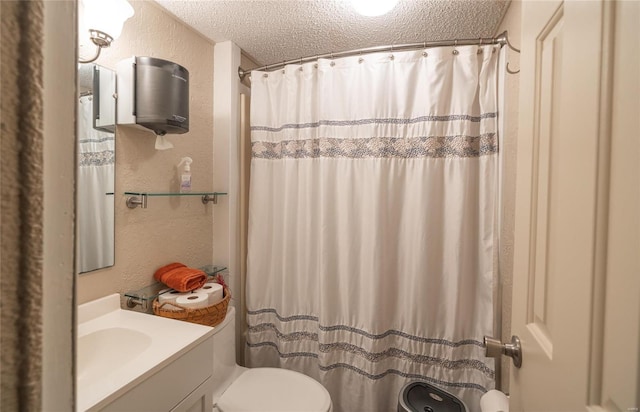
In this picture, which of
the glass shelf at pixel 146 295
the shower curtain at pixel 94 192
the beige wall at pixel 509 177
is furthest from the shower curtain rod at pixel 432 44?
the glass shelf at pixel 146 295

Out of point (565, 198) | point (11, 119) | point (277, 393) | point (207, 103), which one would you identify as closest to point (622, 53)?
point (565, 198)

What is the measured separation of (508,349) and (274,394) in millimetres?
1039

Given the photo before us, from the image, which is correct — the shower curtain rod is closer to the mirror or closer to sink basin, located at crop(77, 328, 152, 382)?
the mirror

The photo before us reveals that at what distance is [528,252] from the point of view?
65 centimetres

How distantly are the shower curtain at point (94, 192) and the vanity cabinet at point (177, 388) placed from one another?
51 cm

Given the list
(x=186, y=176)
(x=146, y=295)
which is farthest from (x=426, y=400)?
(x=186, y=176)

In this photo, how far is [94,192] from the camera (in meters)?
1.13

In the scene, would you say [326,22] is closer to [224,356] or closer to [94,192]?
[94,192]

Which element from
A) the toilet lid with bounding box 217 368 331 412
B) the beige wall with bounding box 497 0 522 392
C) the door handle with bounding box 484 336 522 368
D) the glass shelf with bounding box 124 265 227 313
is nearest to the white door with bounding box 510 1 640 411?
the door handle with bounding box 484 336 522 368

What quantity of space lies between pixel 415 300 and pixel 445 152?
74 cm

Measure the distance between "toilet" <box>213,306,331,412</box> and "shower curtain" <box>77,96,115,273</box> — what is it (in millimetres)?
577

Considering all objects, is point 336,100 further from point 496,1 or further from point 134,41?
point 134,41

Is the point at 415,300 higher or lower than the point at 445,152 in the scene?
lower

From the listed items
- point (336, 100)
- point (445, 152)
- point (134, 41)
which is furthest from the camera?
point (336, 100)
